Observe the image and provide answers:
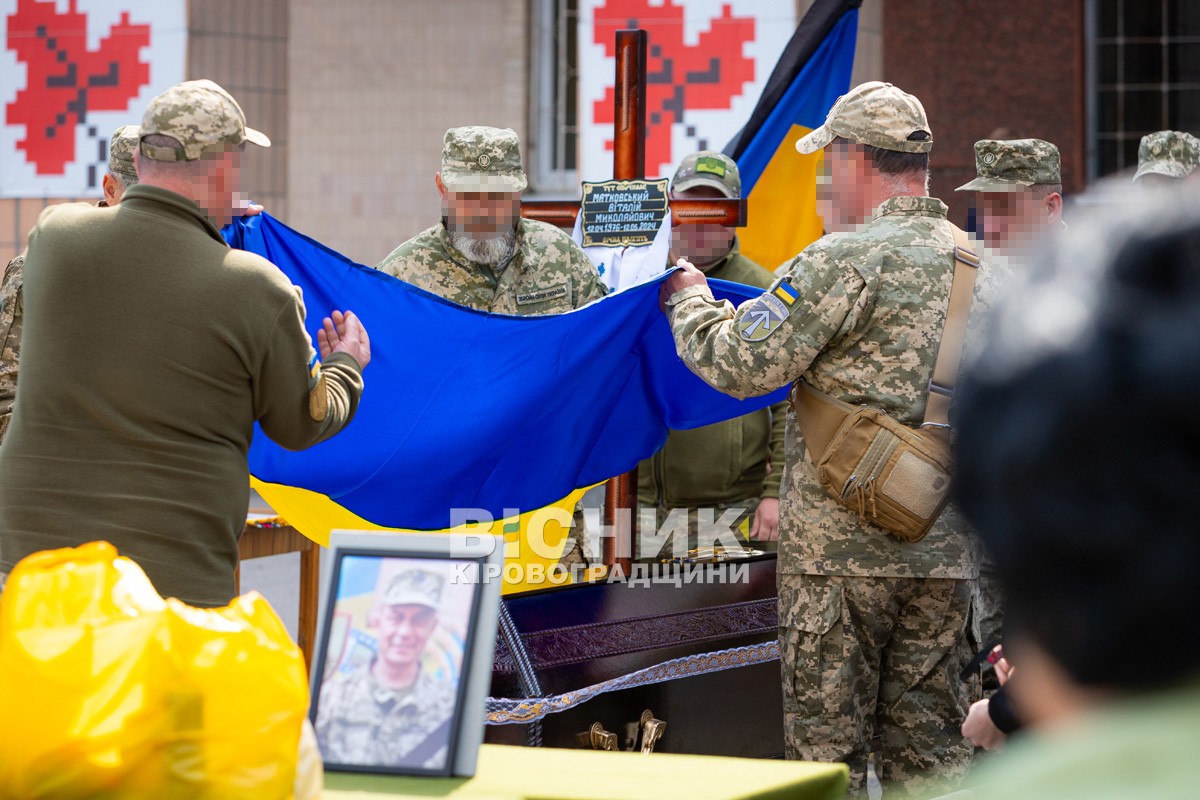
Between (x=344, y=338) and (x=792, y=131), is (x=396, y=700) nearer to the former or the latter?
(x=344, y=338)

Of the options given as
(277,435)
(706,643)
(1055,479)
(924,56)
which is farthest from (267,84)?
(1055,479)

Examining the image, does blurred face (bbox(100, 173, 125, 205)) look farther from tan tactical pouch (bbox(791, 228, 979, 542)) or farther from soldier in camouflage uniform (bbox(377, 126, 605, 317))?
tan tactical pouch (bbox(791, 228, 979, 542))

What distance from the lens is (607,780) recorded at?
186 cm

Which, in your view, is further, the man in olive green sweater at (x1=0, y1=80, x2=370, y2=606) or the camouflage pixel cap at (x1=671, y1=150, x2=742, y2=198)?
the camouflage pixel cap at (x1=671, y1=150, x2=742, y2=198)

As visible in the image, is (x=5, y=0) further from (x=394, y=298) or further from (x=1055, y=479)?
(x=1055, y=479)

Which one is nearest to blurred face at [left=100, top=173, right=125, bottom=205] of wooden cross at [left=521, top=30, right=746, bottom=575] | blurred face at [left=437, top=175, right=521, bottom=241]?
blurred face at [left=437, top=175, right=521, bottom=241]

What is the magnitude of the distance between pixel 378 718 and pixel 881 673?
6.16 ft

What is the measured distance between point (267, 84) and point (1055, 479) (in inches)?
393

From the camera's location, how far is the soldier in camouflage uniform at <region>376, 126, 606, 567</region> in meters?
4.42

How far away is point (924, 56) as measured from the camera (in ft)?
30.3

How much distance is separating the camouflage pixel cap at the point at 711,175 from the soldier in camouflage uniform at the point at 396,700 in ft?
11.4

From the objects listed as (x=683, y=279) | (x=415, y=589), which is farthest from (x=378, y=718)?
(x=683, y=279)

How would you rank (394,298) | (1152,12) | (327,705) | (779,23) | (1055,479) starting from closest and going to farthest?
(1055,479), (327,705), (394,298), (779,23), (1152,12)

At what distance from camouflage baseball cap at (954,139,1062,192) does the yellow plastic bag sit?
4.13m
